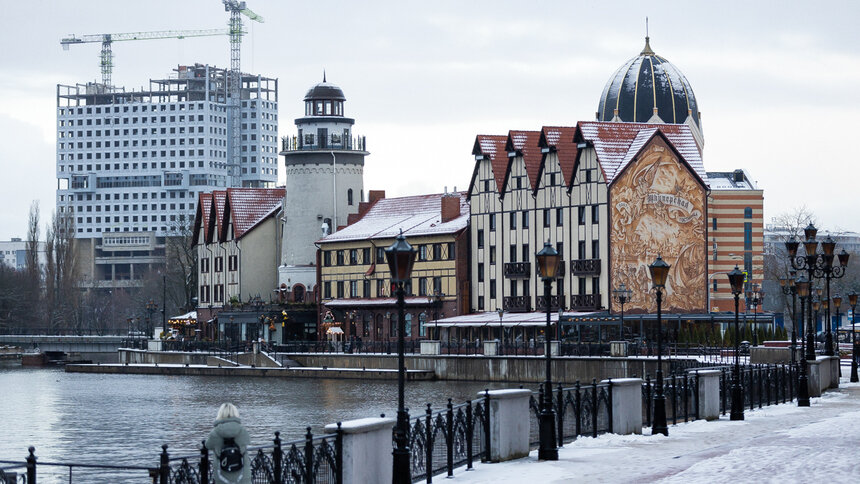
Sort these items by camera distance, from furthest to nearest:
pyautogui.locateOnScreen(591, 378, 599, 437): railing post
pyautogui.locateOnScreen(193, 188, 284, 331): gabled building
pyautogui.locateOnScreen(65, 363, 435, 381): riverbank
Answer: pyautogui.locateOnScreen(193, 188, 284, 331): gabled building < pyautogui.locateOnScreen(65, 363, 435, 381): riverbank < pyautogui.locateOnScreen(591, 378, 599, 437): railing post

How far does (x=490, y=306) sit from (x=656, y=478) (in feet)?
248

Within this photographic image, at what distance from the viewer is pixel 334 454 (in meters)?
22.3

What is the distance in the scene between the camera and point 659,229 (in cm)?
9325

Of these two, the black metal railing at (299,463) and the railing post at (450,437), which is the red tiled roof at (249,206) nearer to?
the railing post at (450,437)

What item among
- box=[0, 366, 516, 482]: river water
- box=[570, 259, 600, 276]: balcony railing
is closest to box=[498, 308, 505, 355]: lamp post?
box=[0, 366, 516, 482]: river water

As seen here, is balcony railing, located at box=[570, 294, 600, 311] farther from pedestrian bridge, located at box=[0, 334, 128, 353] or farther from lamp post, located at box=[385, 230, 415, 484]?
lamp post, located at box=[385, 230, 415, 484]

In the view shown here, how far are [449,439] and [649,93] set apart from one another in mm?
89065

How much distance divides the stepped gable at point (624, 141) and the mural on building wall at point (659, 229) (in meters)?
0.70

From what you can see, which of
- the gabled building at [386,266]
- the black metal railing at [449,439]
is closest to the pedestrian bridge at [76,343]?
the gabled building at [386,266]

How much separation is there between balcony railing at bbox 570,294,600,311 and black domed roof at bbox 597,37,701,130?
23.7 m

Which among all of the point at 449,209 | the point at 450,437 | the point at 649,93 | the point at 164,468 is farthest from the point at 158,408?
the point at 164,468

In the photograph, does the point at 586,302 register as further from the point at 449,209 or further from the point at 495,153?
the point at 449,209

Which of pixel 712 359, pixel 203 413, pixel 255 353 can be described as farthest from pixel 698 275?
pixel 203 413

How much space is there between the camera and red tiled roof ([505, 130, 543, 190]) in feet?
319
